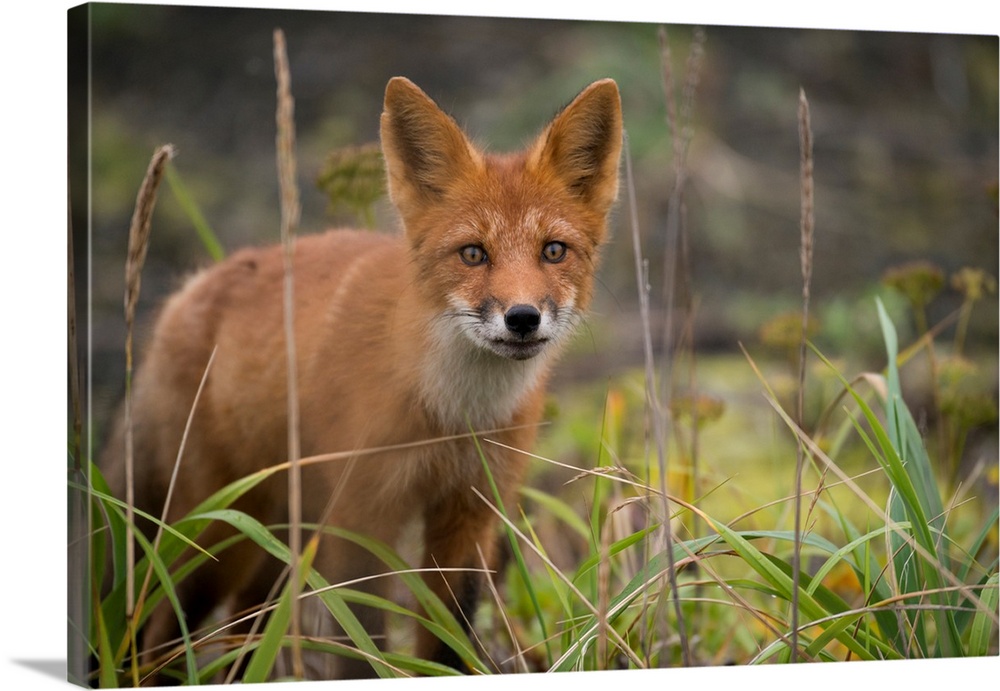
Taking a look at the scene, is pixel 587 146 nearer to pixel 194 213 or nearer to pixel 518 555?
pixel 518 555

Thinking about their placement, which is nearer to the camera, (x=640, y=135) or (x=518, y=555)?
(x=518, y=555)

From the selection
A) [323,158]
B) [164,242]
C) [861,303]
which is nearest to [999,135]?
[861,303]

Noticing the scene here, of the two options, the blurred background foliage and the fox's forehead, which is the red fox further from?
the blurred background foliage

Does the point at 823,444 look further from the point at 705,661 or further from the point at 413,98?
the point at 413,98

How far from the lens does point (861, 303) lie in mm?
6867

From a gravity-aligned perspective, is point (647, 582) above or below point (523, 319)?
below

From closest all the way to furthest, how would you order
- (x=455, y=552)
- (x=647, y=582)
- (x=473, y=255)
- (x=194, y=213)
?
(x=647, y=582), (x=473, y=255), (x=455, y=552), (x=194, y=213)

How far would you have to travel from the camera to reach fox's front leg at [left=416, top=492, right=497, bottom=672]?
180 inches

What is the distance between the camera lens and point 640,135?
6.02 metres

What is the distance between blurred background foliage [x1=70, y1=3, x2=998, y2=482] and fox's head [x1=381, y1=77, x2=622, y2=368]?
328 mm

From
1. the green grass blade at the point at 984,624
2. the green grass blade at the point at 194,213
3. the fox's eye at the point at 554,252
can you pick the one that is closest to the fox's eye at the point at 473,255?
the fox's eye at the point at 554,252

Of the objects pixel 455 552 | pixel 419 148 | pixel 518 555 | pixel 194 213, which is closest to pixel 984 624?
pixel 518 555

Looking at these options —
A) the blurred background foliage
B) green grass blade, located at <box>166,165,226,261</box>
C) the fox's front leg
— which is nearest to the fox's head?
the blurred background foliage

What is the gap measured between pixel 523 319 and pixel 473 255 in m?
0.41
